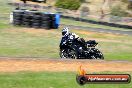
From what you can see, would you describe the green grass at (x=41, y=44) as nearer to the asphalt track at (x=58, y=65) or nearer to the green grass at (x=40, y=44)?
the green grass at (x=40, y=44)

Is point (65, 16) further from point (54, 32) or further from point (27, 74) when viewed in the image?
point (27, 74)

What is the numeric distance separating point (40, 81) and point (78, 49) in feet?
25.5

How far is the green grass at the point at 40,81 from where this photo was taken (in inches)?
483

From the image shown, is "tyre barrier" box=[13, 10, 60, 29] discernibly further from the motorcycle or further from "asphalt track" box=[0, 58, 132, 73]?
"asphalt track" box=[0, 58, 132, 73]

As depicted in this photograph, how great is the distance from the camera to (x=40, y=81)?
12773 millimetres

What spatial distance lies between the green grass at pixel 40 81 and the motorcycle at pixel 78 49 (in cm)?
558

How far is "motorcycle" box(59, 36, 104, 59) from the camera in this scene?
66.3 feet

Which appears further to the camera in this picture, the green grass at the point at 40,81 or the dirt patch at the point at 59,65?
the dirt patch at the point at 59,65

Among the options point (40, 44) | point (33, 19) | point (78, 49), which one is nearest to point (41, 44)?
point (40, 44)

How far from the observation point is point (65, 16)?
48812 millimetres

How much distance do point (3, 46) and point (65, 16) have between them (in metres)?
24.2

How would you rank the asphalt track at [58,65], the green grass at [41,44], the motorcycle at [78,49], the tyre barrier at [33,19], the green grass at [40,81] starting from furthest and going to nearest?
the tyre barrier at [33,19], the green grass at [41,44], the motorcycle at [78,49], the asphalt track at [58,65], the green grass at [40,81]

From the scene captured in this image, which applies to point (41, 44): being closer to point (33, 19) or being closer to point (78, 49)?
point (78, 49)

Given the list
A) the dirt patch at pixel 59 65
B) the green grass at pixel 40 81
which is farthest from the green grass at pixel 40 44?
the green grass at pixel 40 81
